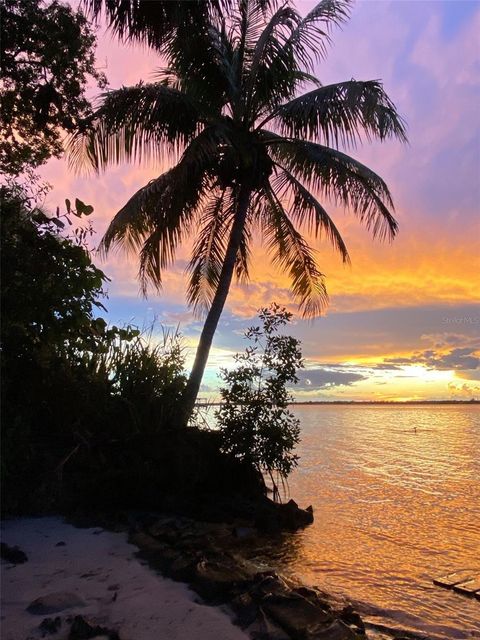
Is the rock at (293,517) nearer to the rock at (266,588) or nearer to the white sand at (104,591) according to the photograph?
the white sand at (104,591)

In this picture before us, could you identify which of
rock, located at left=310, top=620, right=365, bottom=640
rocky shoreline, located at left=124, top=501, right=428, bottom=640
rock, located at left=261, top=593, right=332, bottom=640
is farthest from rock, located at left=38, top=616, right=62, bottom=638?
rock, located at left=310, top=620, right=365, bottom=640

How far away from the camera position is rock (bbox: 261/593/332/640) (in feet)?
13.0

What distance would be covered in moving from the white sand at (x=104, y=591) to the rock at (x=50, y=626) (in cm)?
4

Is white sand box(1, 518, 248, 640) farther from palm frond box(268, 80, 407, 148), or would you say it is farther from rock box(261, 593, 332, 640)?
palm frond box(268, 80, 407, 148)

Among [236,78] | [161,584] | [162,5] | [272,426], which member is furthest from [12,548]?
[236,78]

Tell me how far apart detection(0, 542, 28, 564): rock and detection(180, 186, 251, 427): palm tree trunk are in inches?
191

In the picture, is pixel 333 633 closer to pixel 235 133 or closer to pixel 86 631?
pixel 86 631

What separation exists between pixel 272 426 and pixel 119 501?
3.15 metres

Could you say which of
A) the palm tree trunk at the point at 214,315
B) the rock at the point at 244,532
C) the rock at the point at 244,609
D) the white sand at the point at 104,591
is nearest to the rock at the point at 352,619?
the rock at the point at 244,609

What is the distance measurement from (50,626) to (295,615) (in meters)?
1.86

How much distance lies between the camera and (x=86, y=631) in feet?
12.3

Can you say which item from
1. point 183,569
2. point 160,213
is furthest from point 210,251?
point 183,569

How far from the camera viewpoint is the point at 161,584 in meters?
4.96

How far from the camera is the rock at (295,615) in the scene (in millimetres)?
3949
